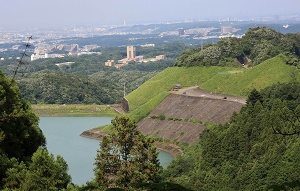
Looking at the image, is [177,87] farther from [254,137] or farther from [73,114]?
[254,137]

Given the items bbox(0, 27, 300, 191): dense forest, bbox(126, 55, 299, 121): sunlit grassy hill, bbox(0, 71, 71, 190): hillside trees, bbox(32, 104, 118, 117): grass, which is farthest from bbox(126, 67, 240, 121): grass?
bbox(0, 71, 71, 190): hillside trees

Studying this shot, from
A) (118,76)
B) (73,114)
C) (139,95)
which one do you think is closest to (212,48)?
(139,95)

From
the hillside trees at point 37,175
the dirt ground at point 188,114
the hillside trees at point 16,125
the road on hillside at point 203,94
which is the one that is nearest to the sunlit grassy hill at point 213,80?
the road on hillside at point 203,94

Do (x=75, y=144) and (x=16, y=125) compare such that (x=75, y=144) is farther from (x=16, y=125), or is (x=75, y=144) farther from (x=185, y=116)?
(x=16, y=125)

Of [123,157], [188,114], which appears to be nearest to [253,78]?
[188,114]

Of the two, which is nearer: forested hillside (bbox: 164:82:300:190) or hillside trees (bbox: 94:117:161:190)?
hillside trees (bbox: 94:117:161:190)

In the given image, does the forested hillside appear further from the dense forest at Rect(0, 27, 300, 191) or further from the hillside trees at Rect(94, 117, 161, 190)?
the hillside trees at Rect(94, 117, 161, 190)

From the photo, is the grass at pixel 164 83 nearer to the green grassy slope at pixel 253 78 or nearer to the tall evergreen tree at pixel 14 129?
the green grassy slope at pixel 253 78
